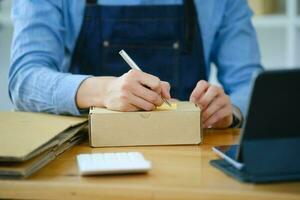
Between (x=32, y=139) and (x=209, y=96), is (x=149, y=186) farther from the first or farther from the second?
(x=209, y=96)

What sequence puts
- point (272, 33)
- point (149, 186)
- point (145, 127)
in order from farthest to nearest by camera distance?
1. point (272, 33)
2. point (145, 127)
3. point (149, 186)

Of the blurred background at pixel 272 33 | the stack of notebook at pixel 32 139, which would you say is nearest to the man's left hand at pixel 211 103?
the stack of notebook at pixel 32 139

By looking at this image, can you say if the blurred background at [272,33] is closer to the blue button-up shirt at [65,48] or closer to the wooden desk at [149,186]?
the blue button-up shirt at [65,48]

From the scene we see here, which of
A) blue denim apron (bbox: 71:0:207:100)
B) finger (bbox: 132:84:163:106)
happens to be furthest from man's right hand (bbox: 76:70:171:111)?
blue denim apron (bbox: 71:0:207:100)

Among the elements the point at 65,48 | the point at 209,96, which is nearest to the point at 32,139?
the point at 209,96

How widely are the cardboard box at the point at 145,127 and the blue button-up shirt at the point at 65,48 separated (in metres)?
0.18

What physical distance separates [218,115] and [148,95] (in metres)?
0.20

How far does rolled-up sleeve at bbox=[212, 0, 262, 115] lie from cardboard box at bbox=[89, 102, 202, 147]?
47 centimetres

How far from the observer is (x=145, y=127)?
3.19 ft

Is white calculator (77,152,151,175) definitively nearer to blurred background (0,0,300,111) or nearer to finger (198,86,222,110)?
finger (198,86,222,110)

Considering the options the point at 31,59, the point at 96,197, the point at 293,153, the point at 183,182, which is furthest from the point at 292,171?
the point at 31,59

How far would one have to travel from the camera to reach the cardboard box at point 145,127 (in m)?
0.96

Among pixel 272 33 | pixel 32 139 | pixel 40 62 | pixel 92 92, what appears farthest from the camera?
pixel 272 33

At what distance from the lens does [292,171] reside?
764 millimetres
